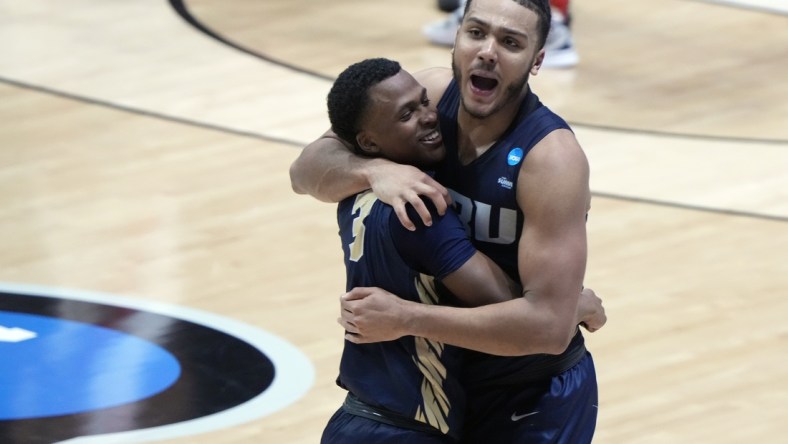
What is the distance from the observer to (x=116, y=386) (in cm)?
520

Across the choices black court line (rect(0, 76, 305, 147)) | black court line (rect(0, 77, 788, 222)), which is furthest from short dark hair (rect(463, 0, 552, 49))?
black court line (rect(0, 76, 305, 147))

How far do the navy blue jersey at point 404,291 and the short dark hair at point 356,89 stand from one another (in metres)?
0.16

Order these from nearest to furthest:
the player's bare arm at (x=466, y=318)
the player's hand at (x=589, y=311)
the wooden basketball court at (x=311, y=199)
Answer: the player's bare arm at (x=466, y=318), the player's hand at (x=589, y=311), the wooden basketball court at (x=311, y=199)

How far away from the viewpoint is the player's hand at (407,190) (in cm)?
304

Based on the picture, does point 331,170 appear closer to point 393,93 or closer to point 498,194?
point 393,93

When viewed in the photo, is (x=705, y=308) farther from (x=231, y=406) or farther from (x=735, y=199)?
(x=231, y=406)

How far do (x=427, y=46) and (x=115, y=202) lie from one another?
117 inches

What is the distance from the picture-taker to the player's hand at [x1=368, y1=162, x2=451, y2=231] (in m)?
3.04

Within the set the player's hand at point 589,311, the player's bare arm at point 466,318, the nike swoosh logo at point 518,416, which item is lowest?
the nike swoosh logo at point 518,416

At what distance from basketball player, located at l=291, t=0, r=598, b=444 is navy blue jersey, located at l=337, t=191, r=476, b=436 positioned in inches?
1.9

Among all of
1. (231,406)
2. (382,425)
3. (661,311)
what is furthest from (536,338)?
(661,311)

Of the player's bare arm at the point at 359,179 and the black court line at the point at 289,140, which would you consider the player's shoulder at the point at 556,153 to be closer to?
the player's bare arm at the point at 359,179

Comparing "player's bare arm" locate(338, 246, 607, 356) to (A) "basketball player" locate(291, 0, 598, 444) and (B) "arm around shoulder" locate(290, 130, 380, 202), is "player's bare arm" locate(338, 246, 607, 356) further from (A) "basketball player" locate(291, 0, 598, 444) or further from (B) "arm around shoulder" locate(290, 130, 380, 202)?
(B) "arm around shoulder" locate(290, 130, 380, 202)

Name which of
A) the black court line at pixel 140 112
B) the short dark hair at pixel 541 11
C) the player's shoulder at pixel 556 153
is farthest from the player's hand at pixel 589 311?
the black court line at pixel 140 112
